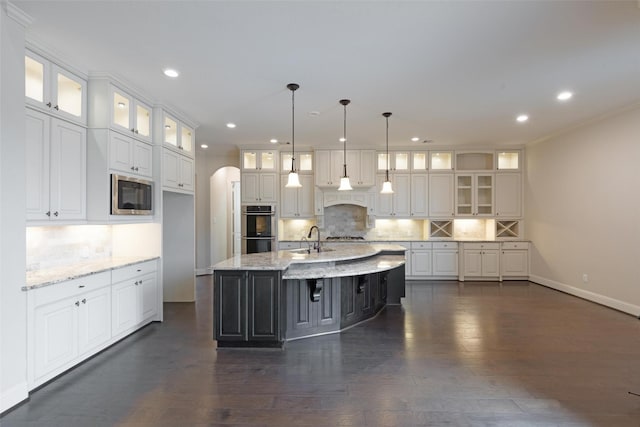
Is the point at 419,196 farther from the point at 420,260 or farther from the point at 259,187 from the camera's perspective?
the point at 259,187

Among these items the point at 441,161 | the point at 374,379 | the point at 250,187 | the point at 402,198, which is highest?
the point at 441,161

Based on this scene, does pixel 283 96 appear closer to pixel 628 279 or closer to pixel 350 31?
pixel 350 31

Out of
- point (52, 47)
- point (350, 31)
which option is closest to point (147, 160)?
point (52, 47)

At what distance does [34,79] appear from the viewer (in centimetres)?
276

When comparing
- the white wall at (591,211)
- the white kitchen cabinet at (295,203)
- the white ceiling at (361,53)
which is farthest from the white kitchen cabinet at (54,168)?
the white wall at (591,211)

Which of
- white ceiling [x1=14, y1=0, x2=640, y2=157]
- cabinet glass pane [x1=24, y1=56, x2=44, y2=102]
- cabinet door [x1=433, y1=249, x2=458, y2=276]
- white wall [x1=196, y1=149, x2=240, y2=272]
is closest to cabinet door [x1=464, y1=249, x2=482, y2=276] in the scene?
cabinet door [x1=433, y1=249, x2=458, y2=276]

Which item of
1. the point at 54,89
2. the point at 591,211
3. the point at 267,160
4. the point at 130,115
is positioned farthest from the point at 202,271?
the point at 591,211

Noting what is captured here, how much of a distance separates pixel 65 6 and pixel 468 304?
18.9ft

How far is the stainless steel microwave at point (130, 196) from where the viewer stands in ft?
11.2

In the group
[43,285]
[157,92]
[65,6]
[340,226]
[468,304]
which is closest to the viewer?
[65,6]

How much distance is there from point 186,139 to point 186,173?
0.57 metres

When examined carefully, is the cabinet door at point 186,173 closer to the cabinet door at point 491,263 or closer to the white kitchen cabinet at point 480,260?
the white kitchen cabinet at point 480,260

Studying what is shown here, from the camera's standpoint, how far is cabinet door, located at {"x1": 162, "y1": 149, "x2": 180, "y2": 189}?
4.31 metres

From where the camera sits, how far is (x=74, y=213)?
313 cm
